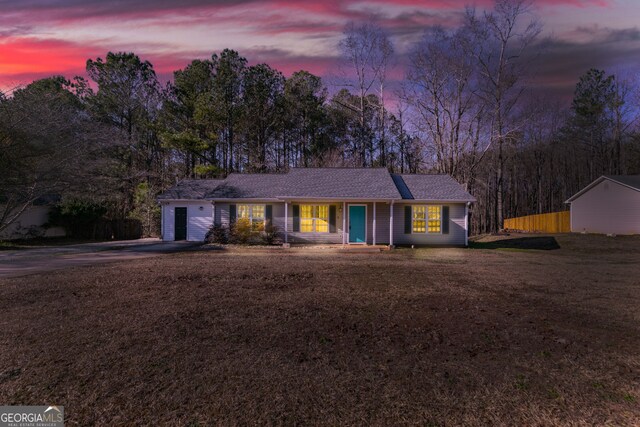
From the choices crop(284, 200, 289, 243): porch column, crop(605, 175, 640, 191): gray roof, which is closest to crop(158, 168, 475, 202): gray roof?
crop(284, 200, 289, 243): porch column

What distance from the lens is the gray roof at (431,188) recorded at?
18.7 meters

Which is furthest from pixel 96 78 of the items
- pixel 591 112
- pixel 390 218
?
pixel 591 112

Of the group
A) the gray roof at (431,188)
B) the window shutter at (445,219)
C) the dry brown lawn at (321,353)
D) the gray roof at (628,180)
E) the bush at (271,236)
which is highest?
the gray roof at (628,180)

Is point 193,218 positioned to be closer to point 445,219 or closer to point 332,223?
point 332,223

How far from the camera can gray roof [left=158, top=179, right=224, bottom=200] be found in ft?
67.8

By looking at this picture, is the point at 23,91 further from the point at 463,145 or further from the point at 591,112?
the point at 591,112

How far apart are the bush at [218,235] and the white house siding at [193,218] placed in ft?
4.28

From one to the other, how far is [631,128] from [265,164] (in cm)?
3662

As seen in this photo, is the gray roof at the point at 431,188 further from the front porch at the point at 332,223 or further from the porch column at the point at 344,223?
the porch column at the point at 344,223

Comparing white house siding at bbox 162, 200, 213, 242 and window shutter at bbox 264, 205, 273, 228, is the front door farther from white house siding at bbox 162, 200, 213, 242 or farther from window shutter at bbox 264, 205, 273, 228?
window shutter at bbox 264, 205, 273, 228

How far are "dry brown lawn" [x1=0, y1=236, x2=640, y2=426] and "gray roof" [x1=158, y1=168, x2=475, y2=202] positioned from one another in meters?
10.8

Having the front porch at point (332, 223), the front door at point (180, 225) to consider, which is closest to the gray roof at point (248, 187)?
the front porch at point (332, 223)

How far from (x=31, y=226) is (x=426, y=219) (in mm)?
22896

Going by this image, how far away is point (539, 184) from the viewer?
43656 mm
